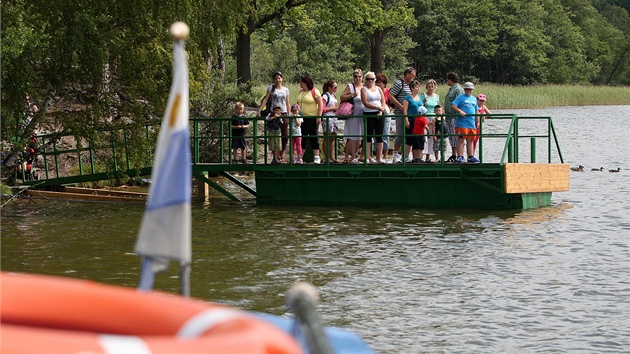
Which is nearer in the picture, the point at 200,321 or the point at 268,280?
the point at 200,321

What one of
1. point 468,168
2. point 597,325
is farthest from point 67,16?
point 597,325

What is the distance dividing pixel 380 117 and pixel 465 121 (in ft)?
5.01

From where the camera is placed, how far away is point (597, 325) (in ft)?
37.6

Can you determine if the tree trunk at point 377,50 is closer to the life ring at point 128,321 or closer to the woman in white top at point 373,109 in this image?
the woman in white top at point 373,109

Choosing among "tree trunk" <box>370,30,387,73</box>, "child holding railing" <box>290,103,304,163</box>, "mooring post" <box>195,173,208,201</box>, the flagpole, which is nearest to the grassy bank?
"tree trunk" <box>370,30,387,73</box>

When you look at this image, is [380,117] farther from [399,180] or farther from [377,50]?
[377,50]

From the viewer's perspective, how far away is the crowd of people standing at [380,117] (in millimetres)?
20656

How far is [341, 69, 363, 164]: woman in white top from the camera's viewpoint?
21.1 m

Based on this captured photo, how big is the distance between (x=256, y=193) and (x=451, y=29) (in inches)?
3182

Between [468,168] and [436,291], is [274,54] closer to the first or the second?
[468,168]

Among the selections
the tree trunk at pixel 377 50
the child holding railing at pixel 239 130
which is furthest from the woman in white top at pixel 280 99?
the tree trunk at pixel 377 50

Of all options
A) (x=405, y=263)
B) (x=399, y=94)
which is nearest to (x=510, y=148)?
(x=399, y=94)

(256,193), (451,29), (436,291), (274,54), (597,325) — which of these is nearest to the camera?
(597,325)

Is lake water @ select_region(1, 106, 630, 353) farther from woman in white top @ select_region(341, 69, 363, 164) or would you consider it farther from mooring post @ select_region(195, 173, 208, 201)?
woman in white top @ select_region(341, 69, 363, 164)
